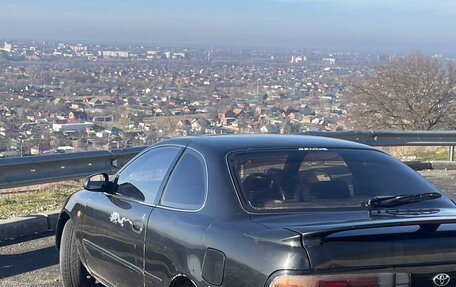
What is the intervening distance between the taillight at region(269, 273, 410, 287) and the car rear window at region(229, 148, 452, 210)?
2.40ft

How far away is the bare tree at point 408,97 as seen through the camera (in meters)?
24.8

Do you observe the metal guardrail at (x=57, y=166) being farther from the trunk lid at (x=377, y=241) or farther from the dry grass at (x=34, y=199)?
the trunk lid at (x=377, y=241)

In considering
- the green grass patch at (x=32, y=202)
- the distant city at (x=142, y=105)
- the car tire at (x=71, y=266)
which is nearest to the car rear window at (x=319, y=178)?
the car tire at (x=71, y=266)

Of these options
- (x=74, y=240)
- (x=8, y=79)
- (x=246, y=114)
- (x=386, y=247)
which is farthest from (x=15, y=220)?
(x=8, y=79)

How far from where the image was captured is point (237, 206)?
4254 millimetres

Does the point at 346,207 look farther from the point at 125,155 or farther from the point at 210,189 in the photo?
the point at 125,155

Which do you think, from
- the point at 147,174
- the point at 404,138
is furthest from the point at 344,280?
the point at 404,138

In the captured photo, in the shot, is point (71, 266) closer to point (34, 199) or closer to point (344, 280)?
point (344, 280)

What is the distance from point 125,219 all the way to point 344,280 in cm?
210

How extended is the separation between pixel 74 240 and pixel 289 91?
3430cm

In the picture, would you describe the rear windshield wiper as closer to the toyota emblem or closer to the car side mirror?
the toyota emblem

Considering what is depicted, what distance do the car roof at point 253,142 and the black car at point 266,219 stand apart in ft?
0.04

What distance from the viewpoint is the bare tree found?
24.8 metres

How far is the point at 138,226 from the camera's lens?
16.5 ft
